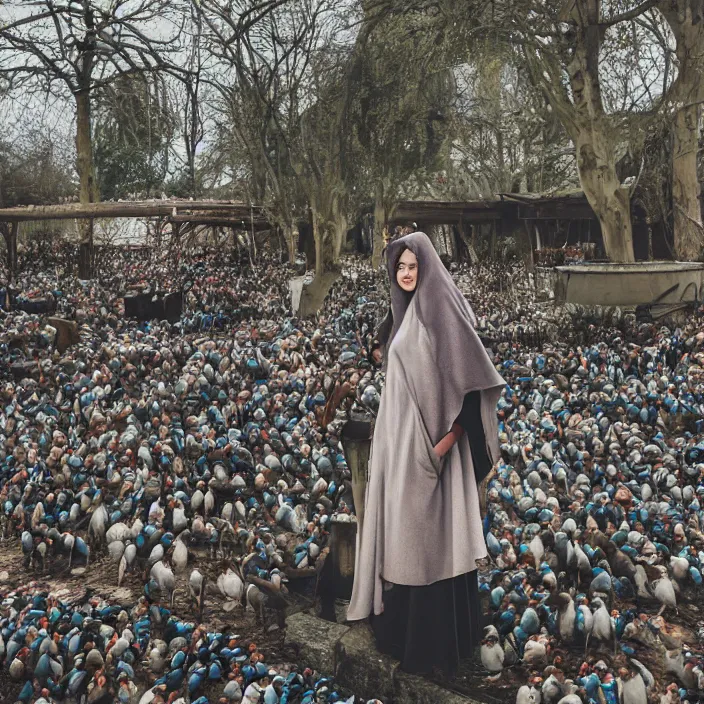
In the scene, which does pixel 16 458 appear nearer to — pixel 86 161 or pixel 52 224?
pixel 86 161

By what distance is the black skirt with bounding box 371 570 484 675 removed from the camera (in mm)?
3068

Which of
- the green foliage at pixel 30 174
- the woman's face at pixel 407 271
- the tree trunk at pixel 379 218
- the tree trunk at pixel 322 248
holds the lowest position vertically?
the woman's face at pixel 407 271

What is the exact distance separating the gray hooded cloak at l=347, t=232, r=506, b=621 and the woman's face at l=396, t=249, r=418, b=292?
2 cm

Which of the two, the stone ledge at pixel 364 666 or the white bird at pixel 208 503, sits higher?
the white bird at pixel 208 503

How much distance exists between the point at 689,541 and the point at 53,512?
4393 mm

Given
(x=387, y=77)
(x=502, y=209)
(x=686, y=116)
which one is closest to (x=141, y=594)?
(x=387, y=77)

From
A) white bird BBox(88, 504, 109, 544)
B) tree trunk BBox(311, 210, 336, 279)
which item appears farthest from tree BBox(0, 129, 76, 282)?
white bird BBox(88, 504, 109, 544)

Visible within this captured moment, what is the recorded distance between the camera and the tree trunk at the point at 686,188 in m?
13.8

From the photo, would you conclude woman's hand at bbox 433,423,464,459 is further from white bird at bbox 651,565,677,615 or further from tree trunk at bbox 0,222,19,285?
tree trunk at bbox 0,222,19,285

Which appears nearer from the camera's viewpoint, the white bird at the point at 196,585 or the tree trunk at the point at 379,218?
the white bird at the point at 196,585

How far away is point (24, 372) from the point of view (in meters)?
9.31

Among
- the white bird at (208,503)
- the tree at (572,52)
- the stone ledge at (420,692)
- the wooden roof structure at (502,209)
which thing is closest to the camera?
the stone ledge at (420,692)

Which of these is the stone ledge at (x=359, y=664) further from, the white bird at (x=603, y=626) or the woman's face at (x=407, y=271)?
the woman's face at (x=407, y=271)

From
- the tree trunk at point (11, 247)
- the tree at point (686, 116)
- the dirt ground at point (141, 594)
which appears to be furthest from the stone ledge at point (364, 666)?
the tree trunk at point (11, 247)
